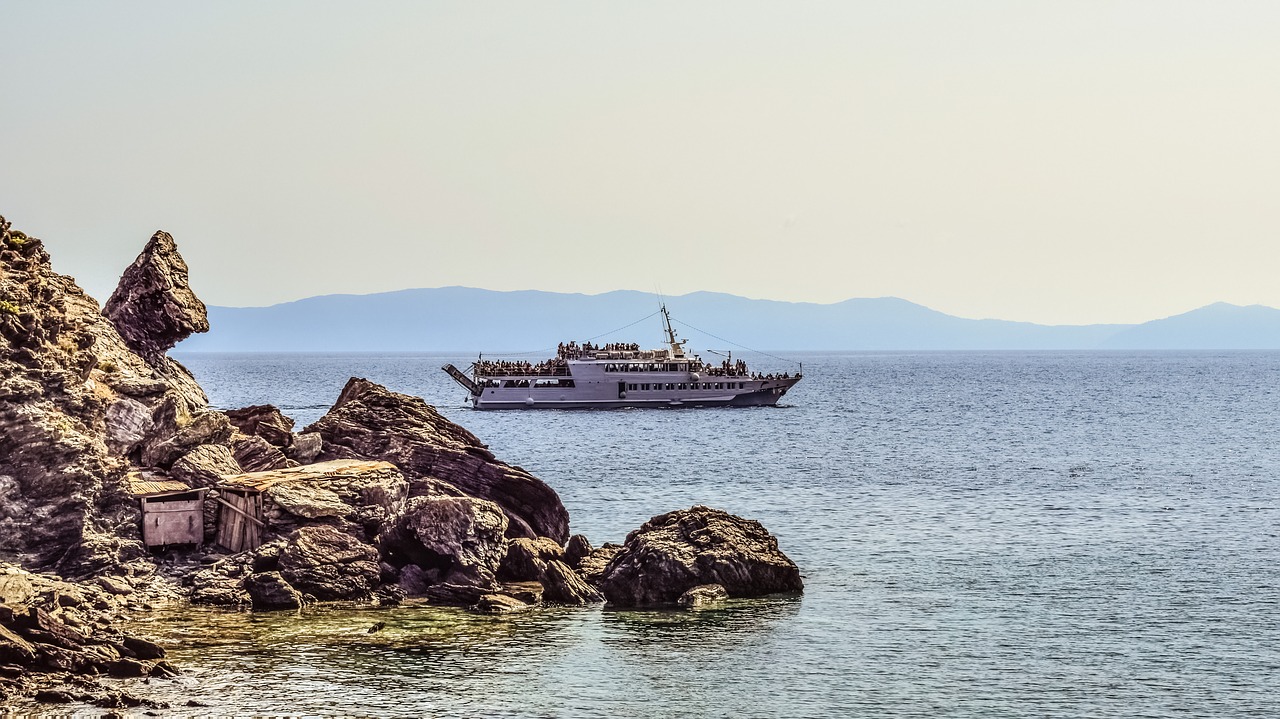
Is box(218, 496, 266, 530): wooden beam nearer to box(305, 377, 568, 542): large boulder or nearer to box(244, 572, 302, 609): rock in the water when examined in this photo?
box(244, 572, 302, 609): rock in the water

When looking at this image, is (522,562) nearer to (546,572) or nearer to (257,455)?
(546,572)

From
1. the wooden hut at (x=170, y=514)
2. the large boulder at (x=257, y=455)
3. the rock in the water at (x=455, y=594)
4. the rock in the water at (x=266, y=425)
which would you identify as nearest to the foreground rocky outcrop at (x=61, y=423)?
the wooden hut at (x=170, y=514)

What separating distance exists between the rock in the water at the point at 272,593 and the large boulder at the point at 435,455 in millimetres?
6009

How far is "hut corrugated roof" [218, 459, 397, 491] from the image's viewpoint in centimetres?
3444

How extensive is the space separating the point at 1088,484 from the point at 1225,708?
38268 millimetres

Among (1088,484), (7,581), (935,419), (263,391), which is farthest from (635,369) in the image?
(7,581)

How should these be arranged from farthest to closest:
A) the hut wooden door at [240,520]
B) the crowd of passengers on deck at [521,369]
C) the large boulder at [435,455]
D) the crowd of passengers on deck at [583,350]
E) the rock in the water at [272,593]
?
the crowd of passengers on deck at [583,350], the crowd of passengers on deck at [521,369], the large boulder at [435,455], the hut wooden door at [240,520], the rock in the water at [272,593]

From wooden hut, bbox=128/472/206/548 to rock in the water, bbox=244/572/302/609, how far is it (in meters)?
3.03

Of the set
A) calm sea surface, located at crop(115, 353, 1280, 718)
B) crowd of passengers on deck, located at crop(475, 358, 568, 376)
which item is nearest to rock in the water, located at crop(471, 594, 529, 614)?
calm sea surface, located at crop(115, 353, 1280, 718)

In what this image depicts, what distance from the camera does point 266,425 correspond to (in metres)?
40.1

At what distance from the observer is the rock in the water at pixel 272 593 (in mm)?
31109

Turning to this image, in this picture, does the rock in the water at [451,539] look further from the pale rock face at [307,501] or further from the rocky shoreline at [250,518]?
the pale rock face at [307,501]

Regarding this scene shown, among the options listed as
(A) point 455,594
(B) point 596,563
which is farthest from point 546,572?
(B) point 596,563

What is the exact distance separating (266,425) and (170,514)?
6.87m
